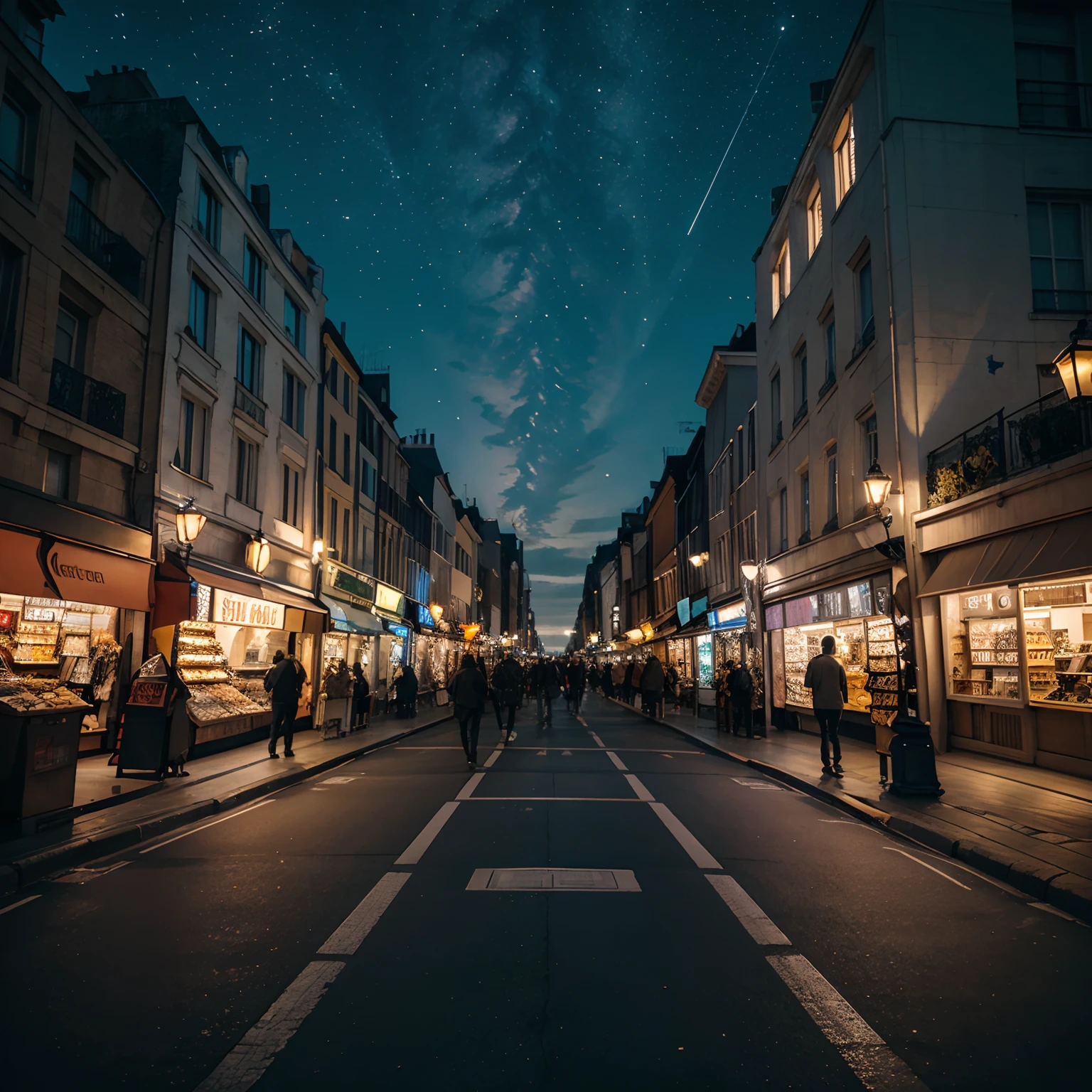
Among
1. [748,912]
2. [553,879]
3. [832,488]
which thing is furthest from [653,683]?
[748,912]

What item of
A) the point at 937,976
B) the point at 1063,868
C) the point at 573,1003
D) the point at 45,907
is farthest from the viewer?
the point at 1063,868

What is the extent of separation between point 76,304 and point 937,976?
1621 cm

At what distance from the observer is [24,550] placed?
11992 mm

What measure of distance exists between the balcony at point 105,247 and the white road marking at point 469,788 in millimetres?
11428

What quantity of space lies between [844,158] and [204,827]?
67.5 ft

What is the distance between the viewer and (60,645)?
45.9 feet

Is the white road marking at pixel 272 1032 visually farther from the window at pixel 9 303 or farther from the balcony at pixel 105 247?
the balcony at pixel 105 247

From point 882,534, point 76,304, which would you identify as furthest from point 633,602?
point 76,304

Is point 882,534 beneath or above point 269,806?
above

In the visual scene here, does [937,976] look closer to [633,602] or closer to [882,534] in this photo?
[882,534]

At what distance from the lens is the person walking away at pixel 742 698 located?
20.3 metres

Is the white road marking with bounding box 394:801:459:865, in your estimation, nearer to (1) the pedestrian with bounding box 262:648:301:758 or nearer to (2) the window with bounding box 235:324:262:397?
(1) the pedestrian with bounding box 262:648:301:758

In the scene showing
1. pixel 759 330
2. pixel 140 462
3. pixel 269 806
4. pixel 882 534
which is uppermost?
pixel 759 330

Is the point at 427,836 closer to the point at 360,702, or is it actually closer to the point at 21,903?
the point at 21,903
